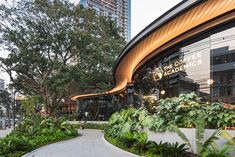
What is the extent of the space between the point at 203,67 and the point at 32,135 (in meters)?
12.6

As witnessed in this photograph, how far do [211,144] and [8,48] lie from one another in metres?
27.4

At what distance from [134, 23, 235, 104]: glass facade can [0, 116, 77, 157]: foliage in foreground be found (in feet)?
25.1

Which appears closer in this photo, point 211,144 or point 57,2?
point 211,144

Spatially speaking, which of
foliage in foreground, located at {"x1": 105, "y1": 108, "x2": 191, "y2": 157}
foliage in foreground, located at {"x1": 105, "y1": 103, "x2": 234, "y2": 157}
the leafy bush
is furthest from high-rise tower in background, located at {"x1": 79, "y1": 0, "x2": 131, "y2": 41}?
foliage in foreground, located at {"x1": 105, "y1": 103, "x2": 234, "y2": 157}

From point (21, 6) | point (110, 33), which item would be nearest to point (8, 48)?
point (21, 6)

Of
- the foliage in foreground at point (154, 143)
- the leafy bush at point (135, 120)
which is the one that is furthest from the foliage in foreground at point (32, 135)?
the leafy bush at point (135, 120)

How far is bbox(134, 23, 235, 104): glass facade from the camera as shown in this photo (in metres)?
11.5

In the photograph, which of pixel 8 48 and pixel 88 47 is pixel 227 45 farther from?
pixel 8 48

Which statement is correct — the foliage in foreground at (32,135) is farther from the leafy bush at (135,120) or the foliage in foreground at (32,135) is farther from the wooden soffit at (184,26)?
the wooden soffit at (184,26)

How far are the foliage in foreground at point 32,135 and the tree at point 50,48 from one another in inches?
286

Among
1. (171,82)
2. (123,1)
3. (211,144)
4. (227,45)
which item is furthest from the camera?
(123,1)

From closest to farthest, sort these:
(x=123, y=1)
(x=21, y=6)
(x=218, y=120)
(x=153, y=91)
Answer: (x=218, y=120) < (x=153, y=91) < (x=21, y=6) < (x=123, y=1)

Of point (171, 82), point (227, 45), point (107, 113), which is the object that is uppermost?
point (227, 45)

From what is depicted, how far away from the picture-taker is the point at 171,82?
1588 cm
